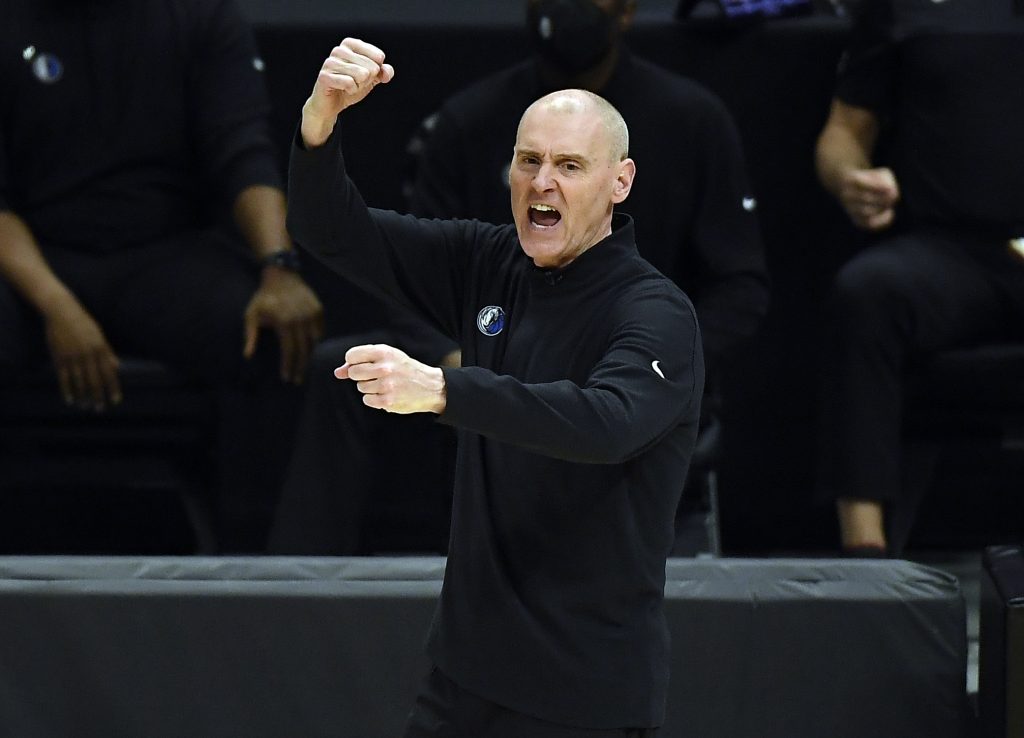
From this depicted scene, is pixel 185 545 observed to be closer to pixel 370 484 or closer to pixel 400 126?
pixel 370 484

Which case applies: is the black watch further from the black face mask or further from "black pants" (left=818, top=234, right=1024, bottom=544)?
"black pants" (left=818, top=234, right=1024, bottom=544)

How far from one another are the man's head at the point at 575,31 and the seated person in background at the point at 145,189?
0.73 meters

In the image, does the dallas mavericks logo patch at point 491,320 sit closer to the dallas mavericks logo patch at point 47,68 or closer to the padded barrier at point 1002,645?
the padded barrier at point 1002,645

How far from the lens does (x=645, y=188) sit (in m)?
3.94

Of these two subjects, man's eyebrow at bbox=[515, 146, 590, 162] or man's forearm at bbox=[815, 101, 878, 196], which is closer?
man's eyebrow at bbox=[515, 146, 590, 162]

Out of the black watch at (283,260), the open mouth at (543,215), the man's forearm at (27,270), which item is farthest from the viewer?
the black watch at (283,260)

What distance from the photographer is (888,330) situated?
387 cm

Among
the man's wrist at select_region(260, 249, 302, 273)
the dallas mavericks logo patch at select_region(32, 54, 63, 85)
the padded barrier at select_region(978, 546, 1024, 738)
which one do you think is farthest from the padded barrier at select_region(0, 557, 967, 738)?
the dallas mavericks logo patch at select_region(32, 54, 63, 85)

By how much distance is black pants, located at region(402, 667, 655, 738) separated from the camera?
2279 mm

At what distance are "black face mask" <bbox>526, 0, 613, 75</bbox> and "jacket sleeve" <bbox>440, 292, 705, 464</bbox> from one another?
1.75 meters

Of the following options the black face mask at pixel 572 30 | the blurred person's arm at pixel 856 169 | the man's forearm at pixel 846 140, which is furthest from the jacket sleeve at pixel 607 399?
the man's forearm at pixel 846 140

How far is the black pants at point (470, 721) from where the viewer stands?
2.28 meters

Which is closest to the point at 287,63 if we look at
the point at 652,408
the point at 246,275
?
the point at 246,275

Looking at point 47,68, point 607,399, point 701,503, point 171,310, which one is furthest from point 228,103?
point 607,399
